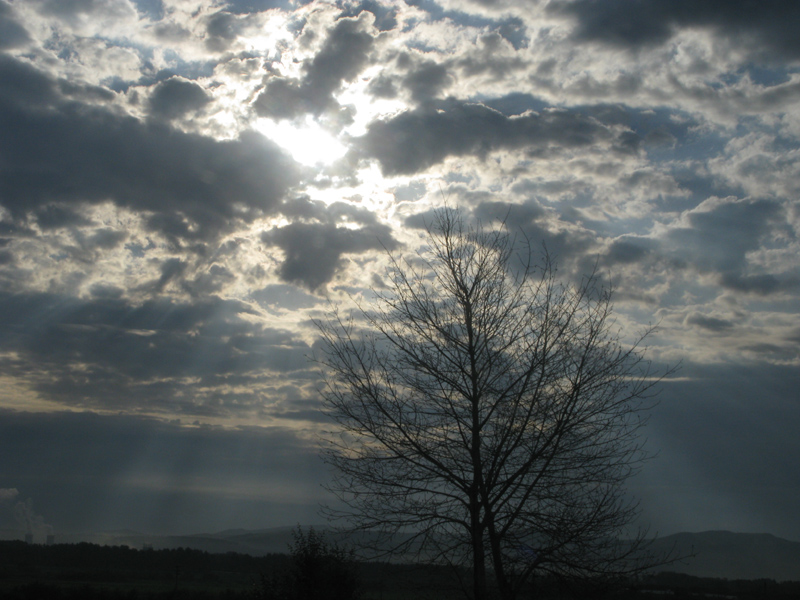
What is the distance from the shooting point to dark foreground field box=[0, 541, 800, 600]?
24.3ft

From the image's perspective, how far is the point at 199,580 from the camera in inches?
2277

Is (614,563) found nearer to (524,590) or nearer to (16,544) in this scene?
(524,590)

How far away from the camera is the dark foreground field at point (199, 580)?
7.41m

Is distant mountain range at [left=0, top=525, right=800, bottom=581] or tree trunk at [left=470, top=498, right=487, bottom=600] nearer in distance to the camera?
tree trunk at [left=470, top=498, right=487, bottom=600]

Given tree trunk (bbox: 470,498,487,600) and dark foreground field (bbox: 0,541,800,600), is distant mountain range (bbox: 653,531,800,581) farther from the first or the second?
tree trunk (bbox: 470,498,487,600)

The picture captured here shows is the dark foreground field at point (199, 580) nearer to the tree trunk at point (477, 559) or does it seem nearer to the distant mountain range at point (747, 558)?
the tree trunk at point (477, 559)

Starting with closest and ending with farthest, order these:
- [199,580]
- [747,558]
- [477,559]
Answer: [477,559]
[199,580]
[747,558]

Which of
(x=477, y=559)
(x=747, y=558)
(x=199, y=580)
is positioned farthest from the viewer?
(x=747, y=558)

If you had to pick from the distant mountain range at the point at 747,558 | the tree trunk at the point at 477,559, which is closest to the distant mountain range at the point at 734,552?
the distant mountain range at the point at 747,558

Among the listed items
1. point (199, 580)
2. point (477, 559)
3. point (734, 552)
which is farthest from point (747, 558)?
point (477, 559)

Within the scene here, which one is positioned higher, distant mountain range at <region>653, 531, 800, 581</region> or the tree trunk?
the tree trunk

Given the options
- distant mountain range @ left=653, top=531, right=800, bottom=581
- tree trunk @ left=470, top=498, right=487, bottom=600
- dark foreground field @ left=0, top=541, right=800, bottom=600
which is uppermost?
tree trunk @ left=470, top=498, right=487, bottom=600

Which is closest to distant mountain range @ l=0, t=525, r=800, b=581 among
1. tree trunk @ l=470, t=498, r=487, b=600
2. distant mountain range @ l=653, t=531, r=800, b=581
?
distant mountain range @ l=653, t=531, r=800, b=581

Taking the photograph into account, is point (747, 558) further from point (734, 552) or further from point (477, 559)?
point (477, 559)
